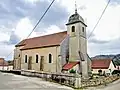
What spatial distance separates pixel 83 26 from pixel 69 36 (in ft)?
12.6

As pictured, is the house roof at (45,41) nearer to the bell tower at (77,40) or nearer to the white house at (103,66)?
the bell tower at (77,40)

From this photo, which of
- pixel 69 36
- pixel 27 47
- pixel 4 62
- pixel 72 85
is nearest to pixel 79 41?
pixel 69 36

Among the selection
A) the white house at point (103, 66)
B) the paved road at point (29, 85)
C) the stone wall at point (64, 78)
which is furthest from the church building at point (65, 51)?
the white house at point (103, 66)

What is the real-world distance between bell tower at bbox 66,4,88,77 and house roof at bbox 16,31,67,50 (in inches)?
80.2

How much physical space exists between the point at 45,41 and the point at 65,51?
6.51m

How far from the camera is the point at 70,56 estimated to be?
39.2 m

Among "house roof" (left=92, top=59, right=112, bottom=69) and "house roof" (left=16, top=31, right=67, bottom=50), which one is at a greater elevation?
"house roof" (left=16, top=31, right=67, bottom=50)

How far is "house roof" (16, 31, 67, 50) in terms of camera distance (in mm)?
39606

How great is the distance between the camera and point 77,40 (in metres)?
38.6

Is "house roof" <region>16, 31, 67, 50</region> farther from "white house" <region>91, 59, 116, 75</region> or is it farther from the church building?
"white house" <region>91, 59, 116, 75</region>

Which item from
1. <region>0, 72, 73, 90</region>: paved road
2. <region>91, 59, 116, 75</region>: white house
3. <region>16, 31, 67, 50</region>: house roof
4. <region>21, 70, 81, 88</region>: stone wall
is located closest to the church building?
<region>16, 31, 67, 50</region>: house roof

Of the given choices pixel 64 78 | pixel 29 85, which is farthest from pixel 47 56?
pixel 29 85

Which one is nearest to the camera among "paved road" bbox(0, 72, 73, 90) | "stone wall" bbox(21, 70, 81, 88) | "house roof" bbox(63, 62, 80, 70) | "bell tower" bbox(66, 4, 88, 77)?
"paved road" bbox(0, 72, 73, 90)

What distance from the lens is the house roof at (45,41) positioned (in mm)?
39606
